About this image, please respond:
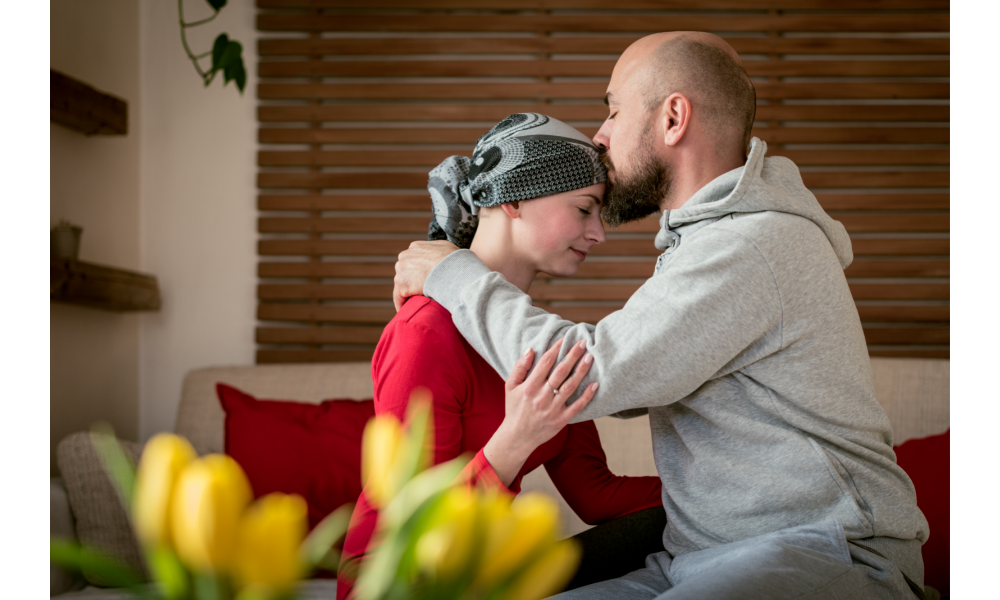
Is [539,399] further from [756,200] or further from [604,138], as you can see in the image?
[604,138]

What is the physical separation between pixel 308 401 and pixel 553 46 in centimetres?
167

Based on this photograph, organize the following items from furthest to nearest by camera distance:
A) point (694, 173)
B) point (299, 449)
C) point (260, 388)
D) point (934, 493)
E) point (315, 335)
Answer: point (315, 335) → point (260, 388) → point (299, 449) → point (934, 493) → point (694, 173)

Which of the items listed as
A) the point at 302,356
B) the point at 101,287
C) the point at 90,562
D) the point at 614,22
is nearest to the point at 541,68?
the point at 614,22

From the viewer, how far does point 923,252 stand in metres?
2.92

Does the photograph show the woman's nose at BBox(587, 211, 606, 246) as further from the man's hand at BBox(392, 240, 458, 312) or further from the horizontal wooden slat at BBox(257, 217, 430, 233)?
the horizontal wooden slat at BBox(257, 217, 430, 233)

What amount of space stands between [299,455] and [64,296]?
91 centimetres

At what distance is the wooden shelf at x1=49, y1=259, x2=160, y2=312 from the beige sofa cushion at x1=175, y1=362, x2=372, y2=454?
375 millimetres

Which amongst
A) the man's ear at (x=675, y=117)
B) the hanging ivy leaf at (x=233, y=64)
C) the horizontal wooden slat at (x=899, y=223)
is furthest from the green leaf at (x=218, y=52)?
the horizontal wooden slat at (x=899, y=223)

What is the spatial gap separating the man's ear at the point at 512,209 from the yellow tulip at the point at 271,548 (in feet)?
3.66

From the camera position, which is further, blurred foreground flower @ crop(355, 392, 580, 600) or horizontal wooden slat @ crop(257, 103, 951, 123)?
horizontal wooden slat @ crop(257, 103, 951, 123)

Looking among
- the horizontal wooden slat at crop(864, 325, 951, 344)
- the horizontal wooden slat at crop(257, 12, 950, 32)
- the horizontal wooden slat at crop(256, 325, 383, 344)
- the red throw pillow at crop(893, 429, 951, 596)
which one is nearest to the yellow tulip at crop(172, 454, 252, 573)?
the red throw pillow at crop(893, 429, 951, 596)

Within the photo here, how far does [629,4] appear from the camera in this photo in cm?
301

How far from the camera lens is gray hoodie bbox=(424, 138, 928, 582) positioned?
3.63ft

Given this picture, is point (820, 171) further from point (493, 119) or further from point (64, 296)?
point (64, 296)
